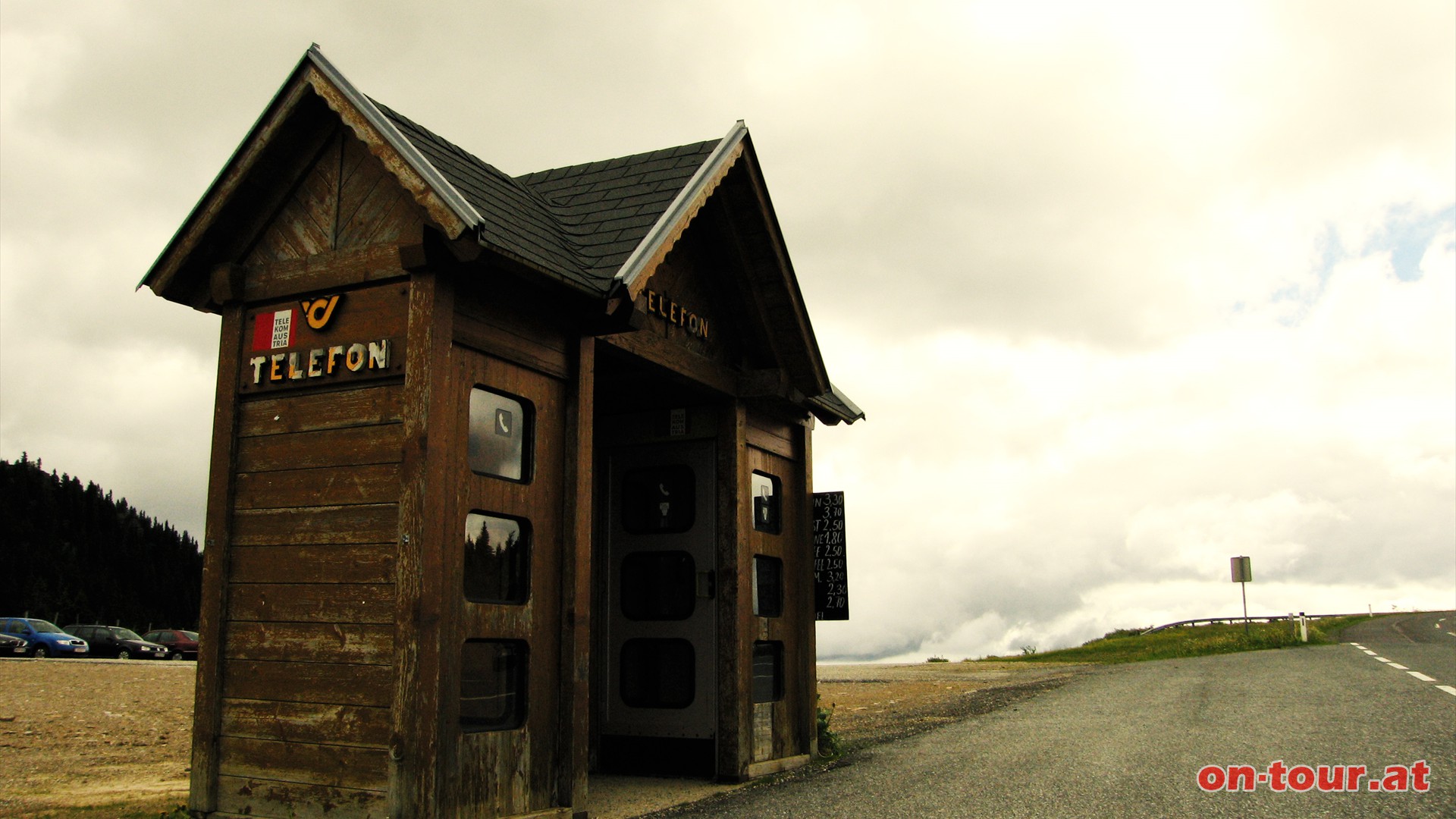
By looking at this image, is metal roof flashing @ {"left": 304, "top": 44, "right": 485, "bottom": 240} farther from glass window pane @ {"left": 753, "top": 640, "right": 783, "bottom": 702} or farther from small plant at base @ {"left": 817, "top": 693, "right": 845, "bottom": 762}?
small plant at base @ {"left": 817, "top": 693, "right": 845, "bottom": 762}

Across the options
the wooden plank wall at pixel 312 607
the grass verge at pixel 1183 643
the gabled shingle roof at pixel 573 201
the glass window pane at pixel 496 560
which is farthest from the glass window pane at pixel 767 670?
the grass verge at pixel 1183 643

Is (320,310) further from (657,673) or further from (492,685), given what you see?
(657,673)

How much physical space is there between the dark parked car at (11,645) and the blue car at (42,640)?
17cm

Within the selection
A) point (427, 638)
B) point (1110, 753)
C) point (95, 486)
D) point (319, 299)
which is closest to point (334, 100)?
point (319, 299)

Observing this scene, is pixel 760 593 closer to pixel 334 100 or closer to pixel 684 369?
pixel 684 369

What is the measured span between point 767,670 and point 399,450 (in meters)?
5.63

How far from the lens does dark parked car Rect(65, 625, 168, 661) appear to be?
1636 inches

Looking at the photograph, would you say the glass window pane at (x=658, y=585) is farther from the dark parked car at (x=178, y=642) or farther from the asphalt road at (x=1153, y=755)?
the dark parked car at (x=178, y=642)

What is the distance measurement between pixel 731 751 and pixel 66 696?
14419 mm

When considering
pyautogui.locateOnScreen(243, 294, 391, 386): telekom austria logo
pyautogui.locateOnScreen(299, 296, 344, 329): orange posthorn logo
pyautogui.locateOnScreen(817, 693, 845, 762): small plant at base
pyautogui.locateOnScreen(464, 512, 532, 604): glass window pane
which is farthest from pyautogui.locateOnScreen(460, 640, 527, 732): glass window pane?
pyautogui.locateOnScreen(817, 693, 845, 762): small plant at base

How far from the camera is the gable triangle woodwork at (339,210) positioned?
301 inches

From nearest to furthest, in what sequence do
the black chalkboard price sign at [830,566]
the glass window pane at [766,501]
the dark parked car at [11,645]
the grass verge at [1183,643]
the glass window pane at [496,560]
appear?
the glass window pane at [496,560]
the glass window pane at [766,501]
the black chalkboard price sign at [830,566]
the grass verge at [1183,643]
the dark parked car at [11,645]

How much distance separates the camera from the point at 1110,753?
10852 millimetres

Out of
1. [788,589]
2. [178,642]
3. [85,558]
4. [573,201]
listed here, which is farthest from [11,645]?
[85,558]
